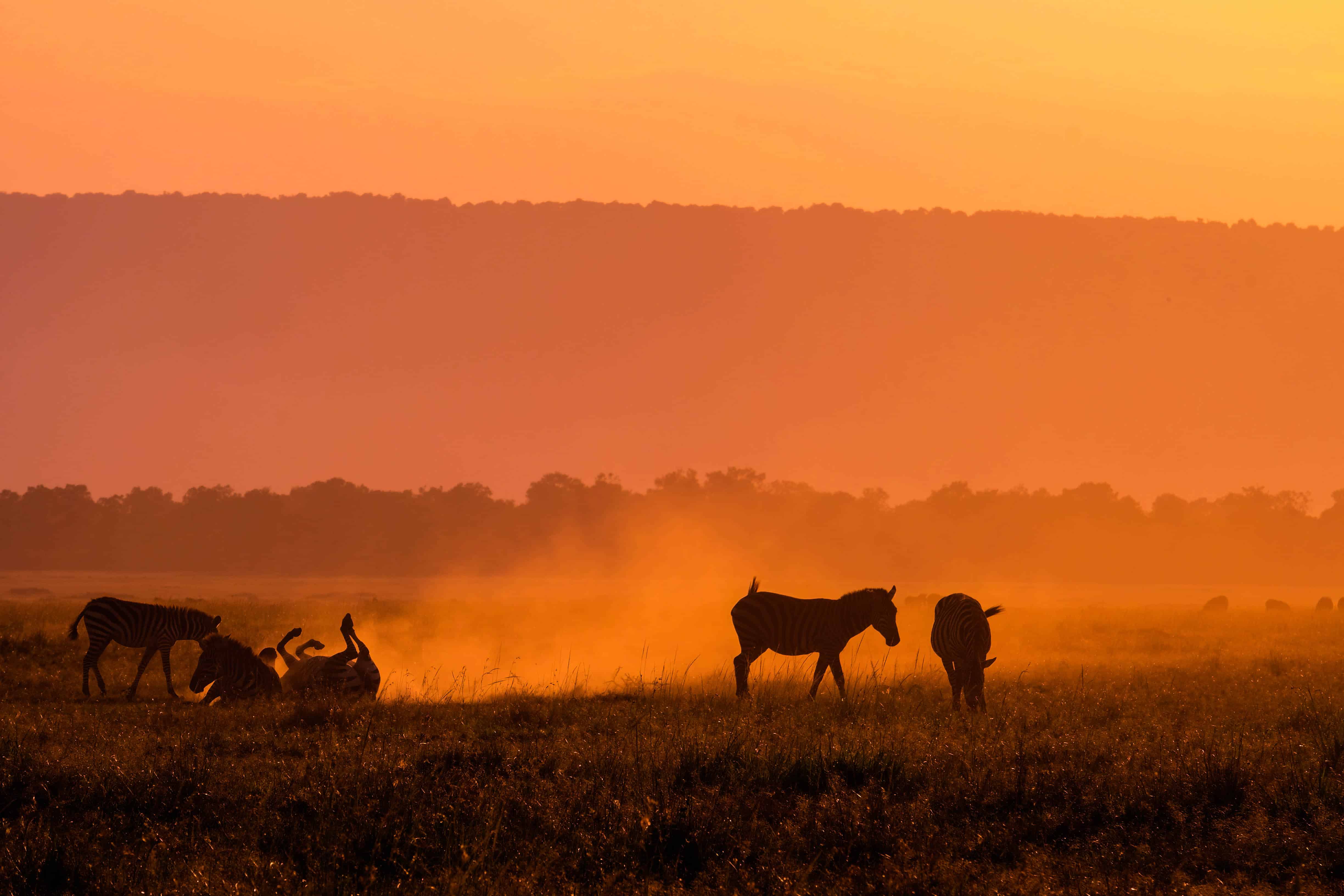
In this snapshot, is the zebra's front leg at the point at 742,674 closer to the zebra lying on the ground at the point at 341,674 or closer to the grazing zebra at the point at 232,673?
the grazing zebra at the point at 232,673

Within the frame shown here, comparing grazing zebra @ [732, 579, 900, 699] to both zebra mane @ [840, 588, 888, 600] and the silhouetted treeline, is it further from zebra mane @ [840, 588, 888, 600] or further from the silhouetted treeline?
the silhouetted treeline

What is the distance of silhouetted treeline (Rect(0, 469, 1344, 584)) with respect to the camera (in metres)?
107

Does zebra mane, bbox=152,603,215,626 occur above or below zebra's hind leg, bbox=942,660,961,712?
above

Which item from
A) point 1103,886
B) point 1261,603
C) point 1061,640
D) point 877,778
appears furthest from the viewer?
point 1261,603

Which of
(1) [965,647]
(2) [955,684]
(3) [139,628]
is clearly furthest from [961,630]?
(3) [139,628]

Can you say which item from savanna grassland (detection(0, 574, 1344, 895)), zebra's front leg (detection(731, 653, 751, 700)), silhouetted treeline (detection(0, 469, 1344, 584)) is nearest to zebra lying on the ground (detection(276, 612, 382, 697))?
savanna grassland (detection(0, 574, 1344, 895))

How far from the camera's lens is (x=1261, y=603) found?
6988 cm

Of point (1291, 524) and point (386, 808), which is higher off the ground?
point (1291, 524)

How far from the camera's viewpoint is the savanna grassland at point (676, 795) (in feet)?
36.0

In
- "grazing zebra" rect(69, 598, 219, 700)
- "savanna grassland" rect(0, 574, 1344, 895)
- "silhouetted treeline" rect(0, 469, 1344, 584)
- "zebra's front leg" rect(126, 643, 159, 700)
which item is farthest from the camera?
"silhouetted treeline" rect(0, 469, 1344, 584)

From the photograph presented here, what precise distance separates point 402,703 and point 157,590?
57.9 m

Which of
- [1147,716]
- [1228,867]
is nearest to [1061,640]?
[1147,716]

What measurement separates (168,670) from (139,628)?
48.2 inches

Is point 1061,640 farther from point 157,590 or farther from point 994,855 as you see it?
point 157,590
